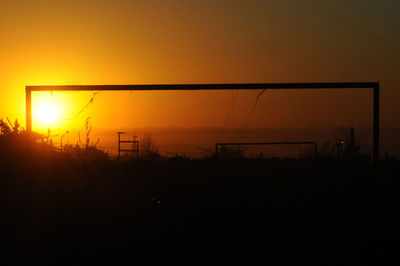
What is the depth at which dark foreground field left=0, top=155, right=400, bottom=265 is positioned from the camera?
24.9 feet

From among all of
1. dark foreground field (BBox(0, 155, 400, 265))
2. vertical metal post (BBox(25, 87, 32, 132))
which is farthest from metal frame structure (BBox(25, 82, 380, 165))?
dark foreground field (BBox(0, 155, 400, 265))

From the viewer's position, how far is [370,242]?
8523mm

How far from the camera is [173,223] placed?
32.2ft

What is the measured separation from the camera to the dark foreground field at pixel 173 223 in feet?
24.9

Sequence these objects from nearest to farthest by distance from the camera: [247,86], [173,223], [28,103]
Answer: [173,223] < [247,86] < [28,103]

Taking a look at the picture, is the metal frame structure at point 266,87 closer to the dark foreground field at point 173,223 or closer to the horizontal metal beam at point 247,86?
the horizontal metal beam at point 247,86

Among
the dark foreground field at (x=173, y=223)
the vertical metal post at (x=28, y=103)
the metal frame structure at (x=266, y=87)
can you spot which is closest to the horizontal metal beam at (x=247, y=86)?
the metal frame structure at (x=266, y=87)

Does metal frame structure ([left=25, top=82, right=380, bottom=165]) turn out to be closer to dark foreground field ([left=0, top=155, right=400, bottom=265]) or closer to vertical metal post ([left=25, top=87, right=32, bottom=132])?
vertical metal post ([left=25, top=87, right=32, bottom=132])

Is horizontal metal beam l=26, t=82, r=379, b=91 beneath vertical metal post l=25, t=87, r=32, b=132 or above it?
above

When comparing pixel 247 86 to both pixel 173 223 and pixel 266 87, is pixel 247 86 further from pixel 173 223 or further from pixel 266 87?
pixel 173 223

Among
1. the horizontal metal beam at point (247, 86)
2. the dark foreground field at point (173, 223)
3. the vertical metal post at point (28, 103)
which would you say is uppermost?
the horizontal metal beam at point (247, 86)

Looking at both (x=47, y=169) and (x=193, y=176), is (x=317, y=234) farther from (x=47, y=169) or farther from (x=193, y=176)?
(x=193, y=176)

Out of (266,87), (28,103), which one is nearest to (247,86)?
(266,87)

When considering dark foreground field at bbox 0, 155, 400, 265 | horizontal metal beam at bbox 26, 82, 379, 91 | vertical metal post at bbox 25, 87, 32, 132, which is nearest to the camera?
dark foreground field at bbox 0, 155, 400, 265
